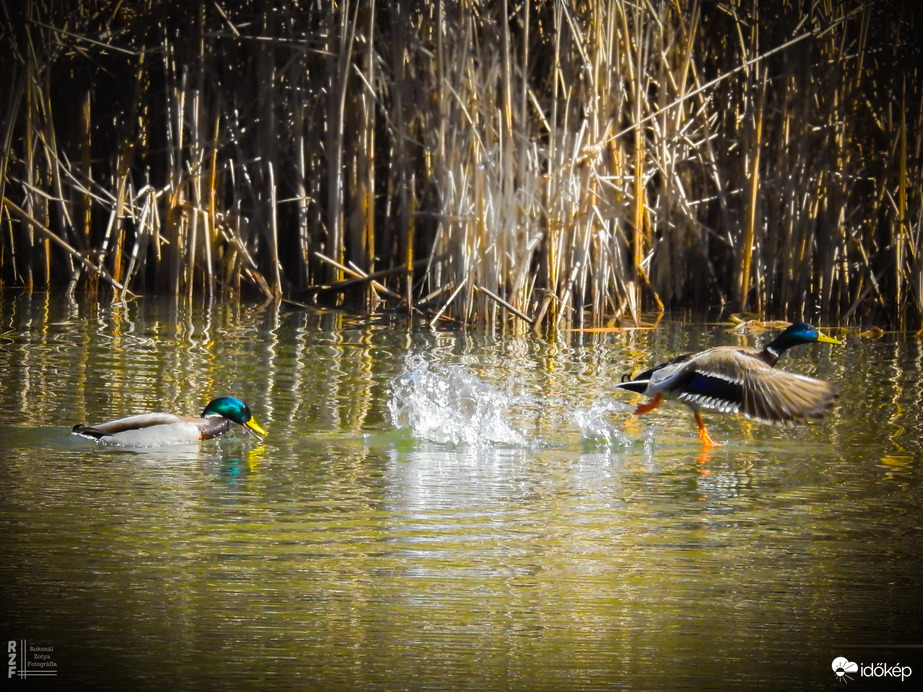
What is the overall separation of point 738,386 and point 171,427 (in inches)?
100

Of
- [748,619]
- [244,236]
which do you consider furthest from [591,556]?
[244,236]

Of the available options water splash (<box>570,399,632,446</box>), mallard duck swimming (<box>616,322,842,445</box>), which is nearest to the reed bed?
water splash (<box>570,399,632,446</box>)

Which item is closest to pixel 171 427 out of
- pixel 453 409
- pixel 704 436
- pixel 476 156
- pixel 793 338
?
pixel 453 409

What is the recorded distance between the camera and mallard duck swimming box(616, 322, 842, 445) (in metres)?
5.91

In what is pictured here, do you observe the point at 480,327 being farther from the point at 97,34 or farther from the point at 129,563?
the point at 129,563

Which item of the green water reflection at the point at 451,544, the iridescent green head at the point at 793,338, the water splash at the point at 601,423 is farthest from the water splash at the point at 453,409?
the iridescent green head at the point at 793,338

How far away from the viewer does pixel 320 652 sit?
3625mm

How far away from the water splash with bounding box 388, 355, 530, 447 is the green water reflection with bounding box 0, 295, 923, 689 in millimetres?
123

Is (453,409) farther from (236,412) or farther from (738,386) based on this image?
(738,386)

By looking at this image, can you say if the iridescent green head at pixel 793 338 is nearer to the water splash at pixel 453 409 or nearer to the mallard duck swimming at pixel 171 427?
the water splash at pixel 453 409

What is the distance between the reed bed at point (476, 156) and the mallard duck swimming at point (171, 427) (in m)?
3.54

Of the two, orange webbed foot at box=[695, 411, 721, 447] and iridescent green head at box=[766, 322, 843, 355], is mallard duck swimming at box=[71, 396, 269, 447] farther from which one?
iridescent green head at box=[766, 322, 843, 355]

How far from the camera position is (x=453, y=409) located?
6871 millimetres

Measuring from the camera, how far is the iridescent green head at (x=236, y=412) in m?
6.29
